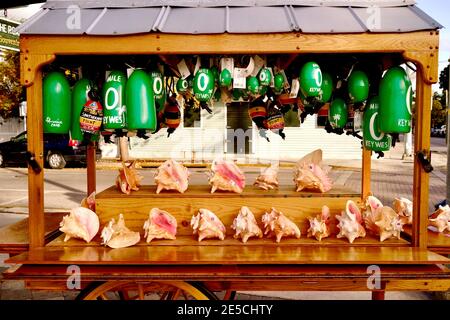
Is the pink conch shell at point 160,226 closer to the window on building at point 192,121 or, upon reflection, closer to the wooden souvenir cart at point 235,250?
the wooden souvenir cart at point 235,250

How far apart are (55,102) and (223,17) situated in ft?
4.70

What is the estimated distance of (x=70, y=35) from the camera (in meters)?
2.96

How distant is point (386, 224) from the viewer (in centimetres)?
317

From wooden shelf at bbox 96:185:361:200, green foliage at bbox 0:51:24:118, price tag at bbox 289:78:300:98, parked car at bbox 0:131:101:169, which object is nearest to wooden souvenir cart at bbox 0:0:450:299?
wooden shelf at bbox 96:185:361:200

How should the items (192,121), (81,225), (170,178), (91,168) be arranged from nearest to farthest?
(81,225)
(170,178)
(91,168)
(192,121)

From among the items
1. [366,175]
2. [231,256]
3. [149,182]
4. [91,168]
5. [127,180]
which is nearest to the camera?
[231,256]

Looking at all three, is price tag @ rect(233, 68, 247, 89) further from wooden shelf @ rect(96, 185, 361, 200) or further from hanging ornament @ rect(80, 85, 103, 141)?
hanging ornament @ rect(80, 85, 103, 141)

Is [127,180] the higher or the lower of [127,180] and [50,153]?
the higher

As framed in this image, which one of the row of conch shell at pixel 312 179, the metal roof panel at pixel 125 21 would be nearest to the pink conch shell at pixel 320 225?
the row of conch shell at pixel 312 179

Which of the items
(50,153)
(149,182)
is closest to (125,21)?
(149,182)

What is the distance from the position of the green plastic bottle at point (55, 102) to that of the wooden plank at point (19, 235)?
813mm

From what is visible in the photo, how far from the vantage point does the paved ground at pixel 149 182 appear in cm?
493

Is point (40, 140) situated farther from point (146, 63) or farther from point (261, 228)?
point (261, 228)

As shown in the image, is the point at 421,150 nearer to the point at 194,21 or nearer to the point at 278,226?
the point at 278,226
